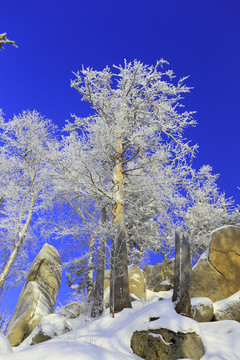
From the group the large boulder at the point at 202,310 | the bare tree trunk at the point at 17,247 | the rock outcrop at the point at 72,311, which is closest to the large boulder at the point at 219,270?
the large boulder at the point at 202,310

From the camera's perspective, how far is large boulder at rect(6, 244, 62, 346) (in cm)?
1160

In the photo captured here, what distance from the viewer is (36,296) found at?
13.1 meters

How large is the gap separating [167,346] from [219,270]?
13.4 ft

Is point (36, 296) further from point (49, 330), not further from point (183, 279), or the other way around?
point (183, 279)

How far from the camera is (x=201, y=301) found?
786 centimetres

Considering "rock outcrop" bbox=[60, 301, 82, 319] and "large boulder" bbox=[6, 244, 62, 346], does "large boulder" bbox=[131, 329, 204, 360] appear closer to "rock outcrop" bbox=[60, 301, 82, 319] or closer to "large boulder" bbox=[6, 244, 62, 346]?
"large boulder" bbox=[6, 244, 62, 346]

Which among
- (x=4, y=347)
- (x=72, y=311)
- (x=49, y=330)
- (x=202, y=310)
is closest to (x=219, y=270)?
(x=202, y=310)

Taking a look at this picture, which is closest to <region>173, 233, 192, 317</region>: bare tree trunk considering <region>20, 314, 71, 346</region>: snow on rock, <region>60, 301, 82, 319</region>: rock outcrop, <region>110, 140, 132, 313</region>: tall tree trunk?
<region>110, 140, 132, 313</region>: tall tree trunk

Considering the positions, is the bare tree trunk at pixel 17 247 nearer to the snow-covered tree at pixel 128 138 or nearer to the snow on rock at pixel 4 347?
the snow-covered tree at pixel 128 138

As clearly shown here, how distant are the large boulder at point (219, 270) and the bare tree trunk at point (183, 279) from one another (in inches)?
107

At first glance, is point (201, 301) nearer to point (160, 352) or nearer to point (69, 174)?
point (160, 352)

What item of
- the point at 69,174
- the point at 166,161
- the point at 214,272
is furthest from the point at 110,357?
the point at 166,161

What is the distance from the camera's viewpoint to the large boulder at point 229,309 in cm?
778

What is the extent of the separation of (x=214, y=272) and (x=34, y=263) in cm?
991
